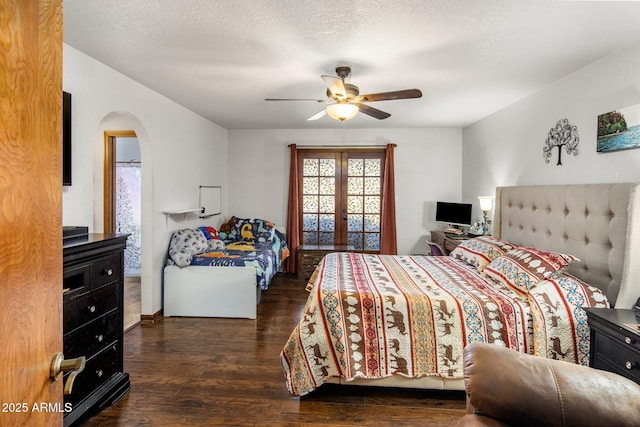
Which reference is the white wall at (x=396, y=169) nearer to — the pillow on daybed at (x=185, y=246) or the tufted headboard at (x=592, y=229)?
the pillow on daybed at (x=185, y=246)

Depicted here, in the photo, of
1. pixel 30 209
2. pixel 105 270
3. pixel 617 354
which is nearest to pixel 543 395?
pixel 617 354

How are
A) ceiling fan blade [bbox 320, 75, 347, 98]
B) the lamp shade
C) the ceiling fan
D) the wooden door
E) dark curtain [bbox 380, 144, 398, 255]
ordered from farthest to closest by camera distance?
dark curtain [bbox 380, 144, 398, 255], the lamp shade, the ceiling fan, ceiling fan blade [bbox 320, 75, 347, 98], the wooden door

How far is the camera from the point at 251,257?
4.01 meters

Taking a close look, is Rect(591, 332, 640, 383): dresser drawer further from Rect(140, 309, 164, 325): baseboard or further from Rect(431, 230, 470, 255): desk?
Rect(140, 309, 164, 325): baseboard

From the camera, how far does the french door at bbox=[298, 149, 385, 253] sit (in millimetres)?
5672

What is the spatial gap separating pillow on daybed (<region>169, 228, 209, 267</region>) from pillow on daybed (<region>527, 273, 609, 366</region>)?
3215mm

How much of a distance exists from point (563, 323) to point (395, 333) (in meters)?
1.03

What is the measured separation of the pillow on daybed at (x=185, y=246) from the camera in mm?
3781

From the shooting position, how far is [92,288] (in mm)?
2057

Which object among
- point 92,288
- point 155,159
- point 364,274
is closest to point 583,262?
point 364,274

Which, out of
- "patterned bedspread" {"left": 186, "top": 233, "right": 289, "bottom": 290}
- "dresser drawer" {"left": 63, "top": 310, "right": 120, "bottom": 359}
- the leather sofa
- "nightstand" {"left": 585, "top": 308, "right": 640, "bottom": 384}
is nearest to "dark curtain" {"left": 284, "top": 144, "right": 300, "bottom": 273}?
"patterned bedspread" {"left": 186, "top": 233, "right": 289, "bottom": 290}

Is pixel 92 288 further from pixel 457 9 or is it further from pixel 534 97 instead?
pixel 534 97

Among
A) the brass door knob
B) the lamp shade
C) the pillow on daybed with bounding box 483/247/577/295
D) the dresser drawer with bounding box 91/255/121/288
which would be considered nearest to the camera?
the brass door knob

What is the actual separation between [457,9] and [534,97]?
6.78 ft
